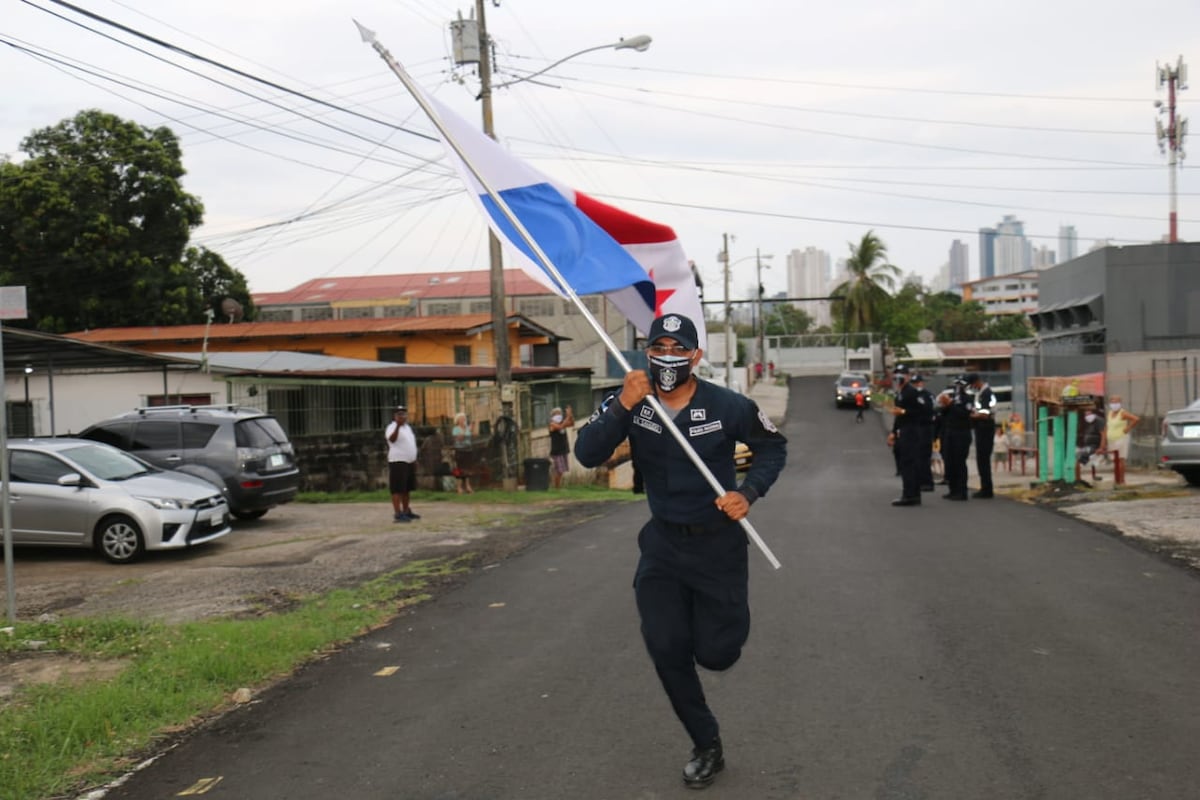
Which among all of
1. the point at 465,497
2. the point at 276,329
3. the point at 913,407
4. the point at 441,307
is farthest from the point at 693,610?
the point at 441,307

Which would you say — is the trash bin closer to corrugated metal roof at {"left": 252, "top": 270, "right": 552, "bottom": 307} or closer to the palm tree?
corrugated metal roof at {"left": 252, "top": 270, "right": 552, "bottom": 307}

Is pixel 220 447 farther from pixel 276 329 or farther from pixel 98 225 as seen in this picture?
pixel 98 225

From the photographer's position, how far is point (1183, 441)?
52.8ft

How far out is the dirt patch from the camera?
9.31m

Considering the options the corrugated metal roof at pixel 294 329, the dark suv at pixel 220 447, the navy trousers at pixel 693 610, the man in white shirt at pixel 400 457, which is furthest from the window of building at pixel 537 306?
the navy trousers at pixel 693 610

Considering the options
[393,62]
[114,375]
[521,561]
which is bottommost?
[521,561]

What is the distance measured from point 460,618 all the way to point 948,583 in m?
3.88

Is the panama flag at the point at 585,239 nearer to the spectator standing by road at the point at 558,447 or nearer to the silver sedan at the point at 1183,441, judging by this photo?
the silver sedan at the point at 1183,441

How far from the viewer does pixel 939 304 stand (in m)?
117

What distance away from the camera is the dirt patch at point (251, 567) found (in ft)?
30.6

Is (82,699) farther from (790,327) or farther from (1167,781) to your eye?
(790,327)

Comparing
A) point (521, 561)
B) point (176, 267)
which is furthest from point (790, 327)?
point (521, 561)

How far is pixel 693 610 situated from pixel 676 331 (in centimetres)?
120

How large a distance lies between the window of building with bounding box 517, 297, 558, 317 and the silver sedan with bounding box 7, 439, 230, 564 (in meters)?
46.8
